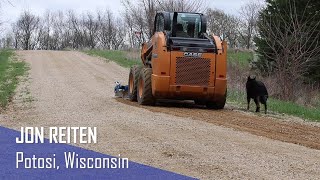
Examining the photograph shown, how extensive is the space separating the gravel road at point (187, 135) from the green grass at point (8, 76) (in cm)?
46

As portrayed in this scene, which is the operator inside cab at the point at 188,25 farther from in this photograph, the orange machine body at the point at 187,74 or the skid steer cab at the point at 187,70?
the orange machine body at the point at 187,74

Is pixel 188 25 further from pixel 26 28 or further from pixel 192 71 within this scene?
pixel 26 28

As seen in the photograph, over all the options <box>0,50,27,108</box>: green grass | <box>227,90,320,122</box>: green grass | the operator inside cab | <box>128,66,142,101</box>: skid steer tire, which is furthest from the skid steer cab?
<box>0,50,27,108</box>: green grass

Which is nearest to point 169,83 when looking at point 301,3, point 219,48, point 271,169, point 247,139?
point 219,48

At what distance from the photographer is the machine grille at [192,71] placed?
15.5 metres

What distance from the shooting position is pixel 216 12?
76.4 metres

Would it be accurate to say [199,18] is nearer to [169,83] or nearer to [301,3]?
[169,83]

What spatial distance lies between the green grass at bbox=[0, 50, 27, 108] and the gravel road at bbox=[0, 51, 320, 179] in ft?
1.50

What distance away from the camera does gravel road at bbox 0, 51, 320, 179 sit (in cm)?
796

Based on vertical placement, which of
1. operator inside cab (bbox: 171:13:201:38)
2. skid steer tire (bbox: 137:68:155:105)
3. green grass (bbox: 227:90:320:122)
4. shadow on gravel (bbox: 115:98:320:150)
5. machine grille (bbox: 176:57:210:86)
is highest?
operator inside cab (bbox: 171:13:201:38)

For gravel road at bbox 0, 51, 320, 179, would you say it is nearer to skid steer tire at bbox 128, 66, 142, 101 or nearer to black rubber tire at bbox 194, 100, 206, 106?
black rubber tire at bbox 194, 100, 206, 106

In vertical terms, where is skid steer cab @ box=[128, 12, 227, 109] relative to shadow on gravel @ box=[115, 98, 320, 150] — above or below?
above

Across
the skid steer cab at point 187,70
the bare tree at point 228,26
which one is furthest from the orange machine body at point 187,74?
the bare tree at point 228,26

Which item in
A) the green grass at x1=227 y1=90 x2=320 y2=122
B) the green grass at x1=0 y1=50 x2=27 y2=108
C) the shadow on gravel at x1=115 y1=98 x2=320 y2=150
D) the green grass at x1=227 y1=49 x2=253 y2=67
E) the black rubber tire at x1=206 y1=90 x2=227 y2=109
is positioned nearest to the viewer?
the shadow on gravel at x1=115 y1=98 x2=320 y2=150
